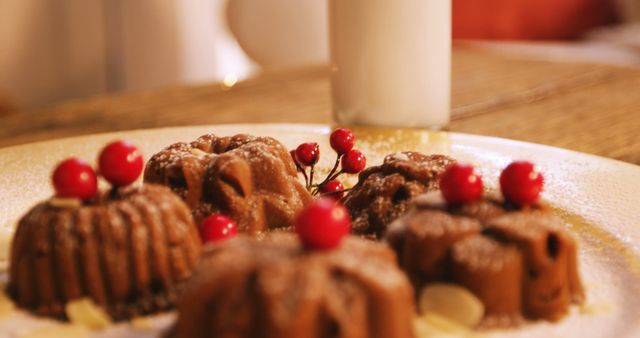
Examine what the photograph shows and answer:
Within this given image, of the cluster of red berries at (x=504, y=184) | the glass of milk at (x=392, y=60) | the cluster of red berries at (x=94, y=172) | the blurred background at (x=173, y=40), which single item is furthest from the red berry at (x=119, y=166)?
the blurred background at (x=173, y=40)

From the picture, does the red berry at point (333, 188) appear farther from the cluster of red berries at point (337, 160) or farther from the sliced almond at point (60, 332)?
the sliced almond at point (60, 332)

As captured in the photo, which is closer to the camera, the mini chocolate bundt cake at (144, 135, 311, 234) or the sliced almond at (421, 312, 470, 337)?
the sliced almond at (421, 312, 470, 337)

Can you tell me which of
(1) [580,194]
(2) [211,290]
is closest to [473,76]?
(1) [580,194]

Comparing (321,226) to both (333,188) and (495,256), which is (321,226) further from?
(333,188)

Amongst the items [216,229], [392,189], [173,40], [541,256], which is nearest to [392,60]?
[392,189]

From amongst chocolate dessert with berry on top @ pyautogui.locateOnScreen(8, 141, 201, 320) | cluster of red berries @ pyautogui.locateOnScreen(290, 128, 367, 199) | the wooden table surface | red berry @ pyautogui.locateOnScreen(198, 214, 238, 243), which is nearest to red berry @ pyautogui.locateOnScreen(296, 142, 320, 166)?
cluster of red berries @ pyautogui.locateOnScreen(290, 128, 367, 199)

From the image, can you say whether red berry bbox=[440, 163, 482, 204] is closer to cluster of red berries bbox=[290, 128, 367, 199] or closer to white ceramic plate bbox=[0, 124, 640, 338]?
white ceramic plate bbox=[0, 124, 640, 338]
